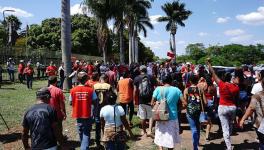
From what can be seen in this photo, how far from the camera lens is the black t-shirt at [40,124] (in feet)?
17.6

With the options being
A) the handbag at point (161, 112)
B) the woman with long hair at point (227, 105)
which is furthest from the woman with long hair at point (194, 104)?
the handbag at point (161, 112)

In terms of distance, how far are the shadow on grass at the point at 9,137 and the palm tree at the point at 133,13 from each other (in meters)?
35.7

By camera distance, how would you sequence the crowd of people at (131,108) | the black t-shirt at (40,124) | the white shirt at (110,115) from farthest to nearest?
the white shirt at (110,115) < the crowd of people at (131,108) < the black t-shirt at (40,124)

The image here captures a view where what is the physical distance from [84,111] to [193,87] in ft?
8.08

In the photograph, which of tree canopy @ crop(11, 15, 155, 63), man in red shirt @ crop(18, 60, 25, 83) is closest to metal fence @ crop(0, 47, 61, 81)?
man in red shirt @ crop(18, 60, 25, 83)

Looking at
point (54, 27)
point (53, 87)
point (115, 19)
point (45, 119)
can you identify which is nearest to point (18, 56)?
point (115, 19)

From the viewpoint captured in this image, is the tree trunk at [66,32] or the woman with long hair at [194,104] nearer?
the woman with long hair at [194,104]

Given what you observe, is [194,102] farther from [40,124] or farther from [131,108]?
[40,124]

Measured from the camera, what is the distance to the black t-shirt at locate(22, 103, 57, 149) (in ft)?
17.6

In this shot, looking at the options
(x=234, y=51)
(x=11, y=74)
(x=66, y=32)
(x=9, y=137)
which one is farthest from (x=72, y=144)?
(x=234, y=51)

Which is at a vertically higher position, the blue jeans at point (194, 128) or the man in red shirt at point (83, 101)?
the man in red shirt at point (83, 101)

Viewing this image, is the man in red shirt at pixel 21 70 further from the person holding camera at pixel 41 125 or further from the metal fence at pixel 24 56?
the person holding camera at pixel 41 125

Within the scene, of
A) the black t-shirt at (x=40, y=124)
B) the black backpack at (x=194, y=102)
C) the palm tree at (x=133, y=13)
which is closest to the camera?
the black t-shirt at (x=40, y=124)

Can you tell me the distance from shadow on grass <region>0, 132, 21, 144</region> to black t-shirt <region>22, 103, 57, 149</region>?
5.28 meters
